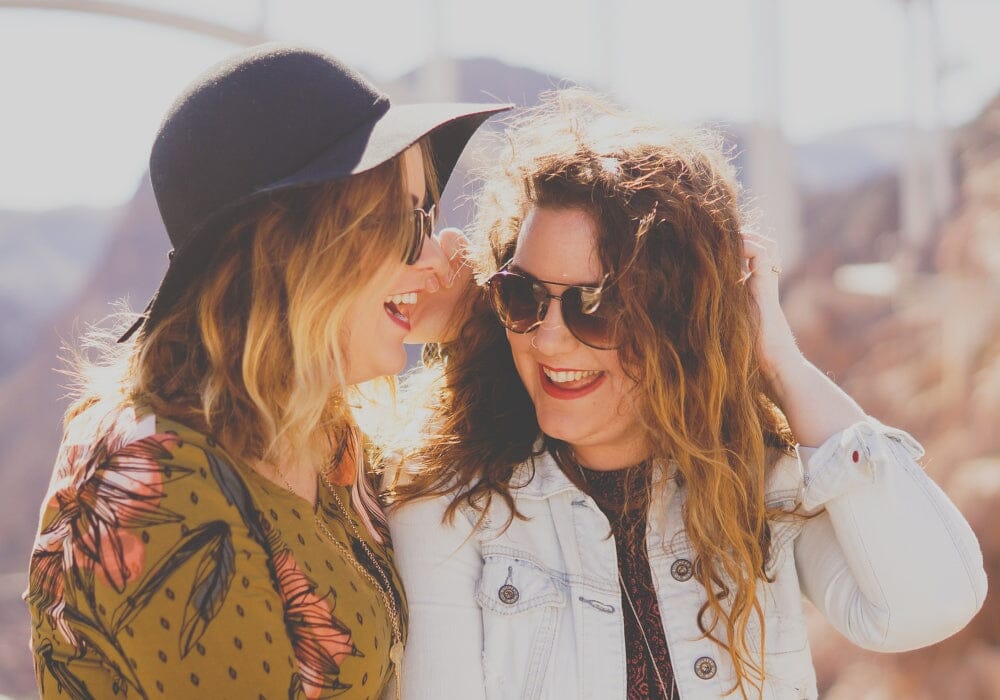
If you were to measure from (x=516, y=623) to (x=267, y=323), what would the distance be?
2.49ft

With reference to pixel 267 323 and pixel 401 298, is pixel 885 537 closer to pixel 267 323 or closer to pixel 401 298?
pixel 401 298

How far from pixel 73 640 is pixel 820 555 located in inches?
56.7

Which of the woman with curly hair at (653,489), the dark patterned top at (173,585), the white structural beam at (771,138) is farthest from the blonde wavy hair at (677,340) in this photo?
the white structural beam at (771,138)

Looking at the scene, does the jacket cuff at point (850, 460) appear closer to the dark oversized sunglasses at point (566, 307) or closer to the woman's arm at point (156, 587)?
the dark oversized sunglasses at point (566, 307)

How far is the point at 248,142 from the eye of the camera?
1.56 meters

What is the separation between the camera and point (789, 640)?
1959mm

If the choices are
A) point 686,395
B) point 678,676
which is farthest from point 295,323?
point 678,676

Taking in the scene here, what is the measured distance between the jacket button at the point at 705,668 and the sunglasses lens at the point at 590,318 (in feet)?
2.12

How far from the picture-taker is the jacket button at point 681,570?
1.98 metres

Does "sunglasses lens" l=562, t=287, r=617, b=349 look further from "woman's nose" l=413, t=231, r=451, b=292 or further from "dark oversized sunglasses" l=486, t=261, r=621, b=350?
"woman's nose" l=413, t=231, r=451, b=292

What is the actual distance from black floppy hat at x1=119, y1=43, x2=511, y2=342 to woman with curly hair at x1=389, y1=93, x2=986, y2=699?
1.60 ft

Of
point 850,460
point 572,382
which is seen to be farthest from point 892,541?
point 572,382

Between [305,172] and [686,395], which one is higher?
[305,172]

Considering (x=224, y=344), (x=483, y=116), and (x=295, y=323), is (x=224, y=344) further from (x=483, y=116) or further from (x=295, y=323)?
(x=483, y=116)
